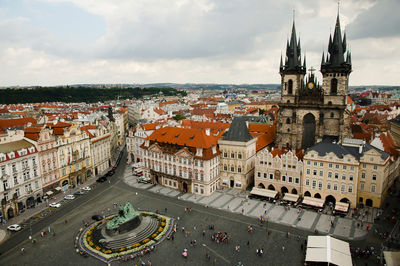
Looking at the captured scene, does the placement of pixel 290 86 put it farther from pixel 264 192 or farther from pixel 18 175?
pixel 18 175

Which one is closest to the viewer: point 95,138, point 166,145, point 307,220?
point 307,220

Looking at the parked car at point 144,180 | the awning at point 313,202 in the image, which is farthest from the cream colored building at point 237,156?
the parked car at point 144,180

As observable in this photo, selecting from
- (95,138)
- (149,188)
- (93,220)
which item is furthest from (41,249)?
(95,138)

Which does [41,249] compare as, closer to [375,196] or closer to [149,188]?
[149,188]

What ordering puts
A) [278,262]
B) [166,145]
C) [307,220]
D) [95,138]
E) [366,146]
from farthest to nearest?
[95,138], [166,145], [366,146], [307,220], [278,262]

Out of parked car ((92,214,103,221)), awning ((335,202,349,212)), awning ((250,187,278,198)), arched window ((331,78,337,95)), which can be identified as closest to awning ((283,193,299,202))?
awning ((250,187,278,198))
